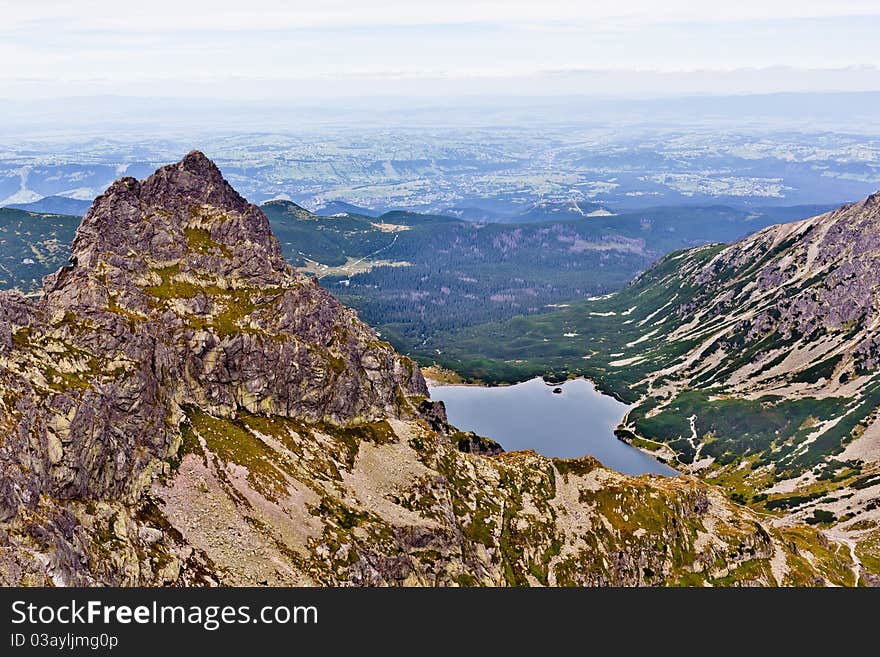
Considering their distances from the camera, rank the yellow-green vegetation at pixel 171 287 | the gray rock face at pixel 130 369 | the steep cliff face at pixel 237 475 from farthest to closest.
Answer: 1. the yellow-green vegetation at pixel 171 287
2. the gray rock face at pixel 130 369
3. the steep cliff face at pixel 237 475

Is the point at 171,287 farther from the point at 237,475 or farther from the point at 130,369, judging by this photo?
the point at 237,475

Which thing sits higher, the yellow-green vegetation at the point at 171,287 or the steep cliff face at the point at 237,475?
the yellow-green vegetation at the point at 171,287

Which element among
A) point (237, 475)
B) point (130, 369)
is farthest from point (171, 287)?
point (237, 475)

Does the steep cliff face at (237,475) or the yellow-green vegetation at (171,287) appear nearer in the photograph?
the steep cliff face at (237,475)

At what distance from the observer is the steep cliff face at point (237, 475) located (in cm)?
10656

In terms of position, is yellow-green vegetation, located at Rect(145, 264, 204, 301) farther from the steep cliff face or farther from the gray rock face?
the steep cliff face

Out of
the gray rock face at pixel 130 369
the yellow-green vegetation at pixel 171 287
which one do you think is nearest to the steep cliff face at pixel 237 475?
the gray rock face at pixel 130 369

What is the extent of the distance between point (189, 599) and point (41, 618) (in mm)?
13639

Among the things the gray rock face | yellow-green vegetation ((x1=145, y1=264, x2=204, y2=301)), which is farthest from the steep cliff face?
yellow-green vegetation ((x1=145, y1=264, x2=204, y2=301))

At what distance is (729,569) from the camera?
634 feet

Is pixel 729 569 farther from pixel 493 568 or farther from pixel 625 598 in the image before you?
pixel 625 598

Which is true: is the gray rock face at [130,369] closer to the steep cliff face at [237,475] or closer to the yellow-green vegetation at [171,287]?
the steep cliff face at [237,475]

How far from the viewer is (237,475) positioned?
444ft

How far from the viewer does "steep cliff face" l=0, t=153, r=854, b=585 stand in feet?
350
